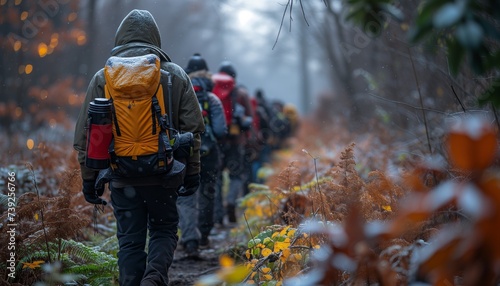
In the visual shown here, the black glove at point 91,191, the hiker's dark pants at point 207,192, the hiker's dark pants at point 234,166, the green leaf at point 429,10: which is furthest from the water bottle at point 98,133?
the hiker's dark pants at point 234,166

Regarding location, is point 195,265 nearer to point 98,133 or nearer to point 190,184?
point 190,184

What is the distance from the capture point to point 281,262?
4211mm

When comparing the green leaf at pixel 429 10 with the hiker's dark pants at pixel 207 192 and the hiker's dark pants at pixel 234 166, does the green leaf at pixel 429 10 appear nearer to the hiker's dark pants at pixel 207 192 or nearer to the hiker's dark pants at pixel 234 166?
the hiker's dark pants at pixel 207 192

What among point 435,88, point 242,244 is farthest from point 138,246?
point 435,88

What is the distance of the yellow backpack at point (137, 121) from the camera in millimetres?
4141

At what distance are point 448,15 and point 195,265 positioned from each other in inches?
188

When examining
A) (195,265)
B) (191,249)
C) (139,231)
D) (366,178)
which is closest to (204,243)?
(191,249)

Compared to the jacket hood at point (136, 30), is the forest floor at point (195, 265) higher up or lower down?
lower down

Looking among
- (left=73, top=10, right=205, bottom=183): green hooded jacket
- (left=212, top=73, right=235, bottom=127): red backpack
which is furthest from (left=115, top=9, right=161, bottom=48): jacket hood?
(left=212, top=73, right=235, bottom=127): red backpack

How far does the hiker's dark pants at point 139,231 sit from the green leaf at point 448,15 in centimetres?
278

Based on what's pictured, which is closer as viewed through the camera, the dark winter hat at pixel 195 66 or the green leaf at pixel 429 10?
the green leaf at pixel 429 10

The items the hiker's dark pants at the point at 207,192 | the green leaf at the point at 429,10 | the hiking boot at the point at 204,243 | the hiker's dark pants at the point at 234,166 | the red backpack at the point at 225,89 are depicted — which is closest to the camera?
the green leaf at the point at 429,10

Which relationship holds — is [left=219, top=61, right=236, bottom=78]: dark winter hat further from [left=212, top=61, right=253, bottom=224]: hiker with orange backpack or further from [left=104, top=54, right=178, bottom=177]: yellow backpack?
[left=104, top=54, right=178, bottom=177]: yellow backpack

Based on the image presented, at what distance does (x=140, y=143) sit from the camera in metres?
4.18
